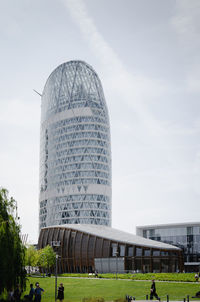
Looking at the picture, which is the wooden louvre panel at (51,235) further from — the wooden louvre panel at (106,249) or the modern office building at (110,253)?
the wooden louvre panel at (106,249)

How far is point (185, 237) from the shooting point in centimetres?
11350

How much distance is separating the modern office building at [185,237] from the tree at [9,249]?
8685 centimetres

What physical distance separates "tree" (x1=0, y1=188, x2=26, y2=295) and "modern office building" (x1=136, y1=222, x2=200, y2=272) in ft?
285

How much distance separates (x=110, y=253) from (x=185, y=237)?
34.7 m

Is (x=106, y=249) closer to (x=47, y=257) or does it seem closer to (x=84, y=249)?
(x=84, y=249)

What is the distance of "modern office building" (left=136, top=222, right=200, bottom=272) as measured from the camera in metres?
111

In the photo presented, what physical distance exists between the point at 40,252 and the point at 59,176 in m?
75.6

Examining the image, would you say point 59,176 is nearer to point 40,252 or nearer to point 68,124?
point 68,124

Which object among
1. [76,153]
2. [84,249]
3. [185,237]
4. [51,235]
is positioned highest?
[76,153]

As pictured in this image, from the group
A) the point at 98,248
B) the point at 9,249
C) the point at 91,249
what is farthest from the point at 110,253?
the point at 9,249

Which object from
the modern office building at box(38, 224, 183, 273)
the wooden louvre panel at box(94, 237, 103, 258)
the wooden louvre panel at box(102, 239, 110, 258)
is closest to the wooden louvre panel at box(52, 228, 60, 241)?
the modern office building at box(38, 224, 183, 273)

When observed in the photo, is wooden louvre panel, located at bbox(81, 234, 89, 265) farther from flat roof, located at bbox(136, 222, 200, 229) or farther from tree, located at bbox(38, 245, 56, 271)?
flat roof, located at bbox(136, 222, 200, 229)

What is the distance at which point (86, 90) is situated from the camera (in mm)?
177000

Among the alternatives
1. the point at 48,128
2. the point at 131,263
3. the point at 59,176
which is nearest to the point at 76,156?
the point at 59,176
